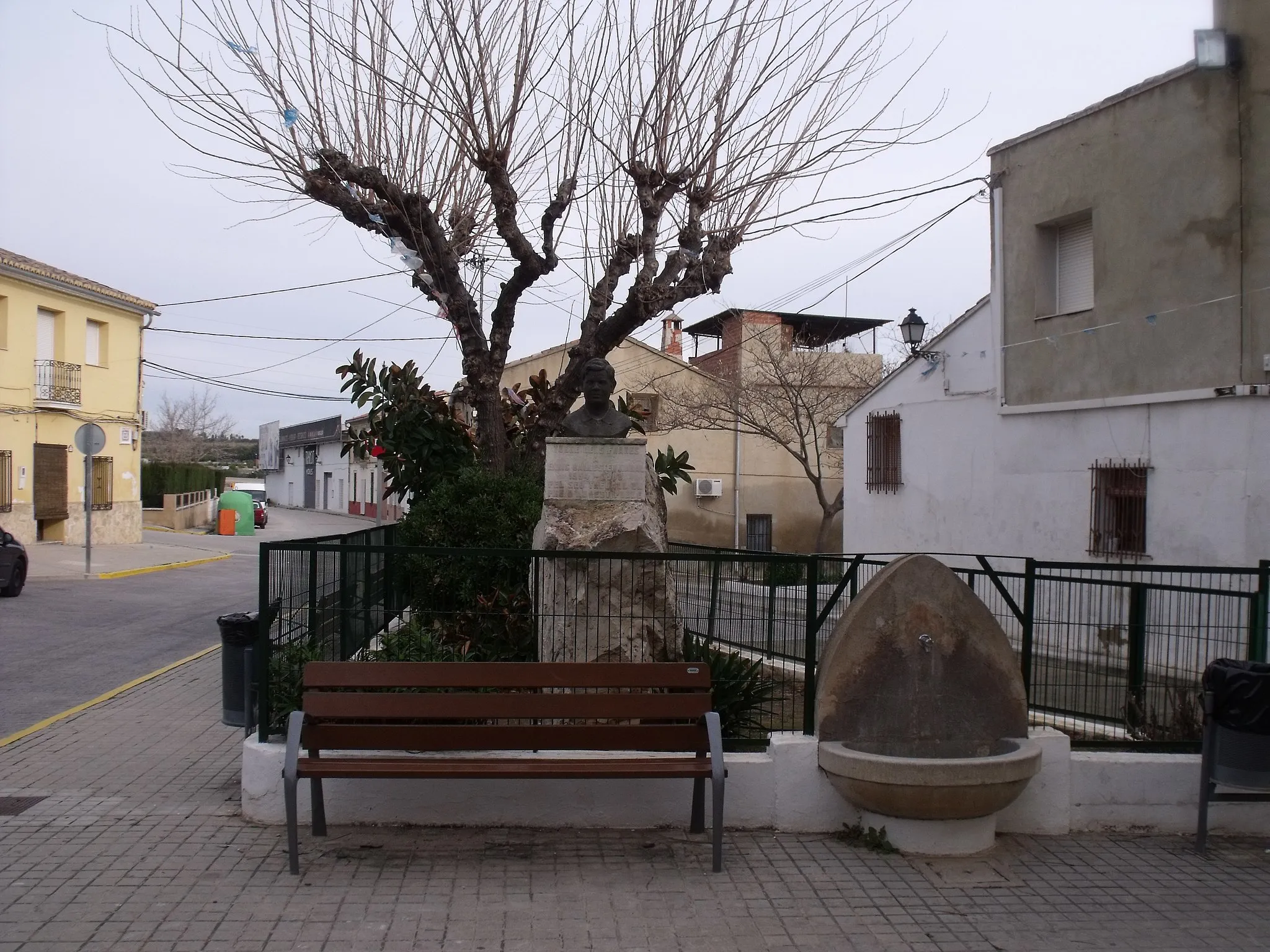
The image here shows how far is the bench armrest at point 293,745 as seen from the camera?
4.77 metres

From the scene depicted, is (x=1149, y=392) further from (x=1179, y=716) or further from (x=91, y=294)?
(x=91, y=294)

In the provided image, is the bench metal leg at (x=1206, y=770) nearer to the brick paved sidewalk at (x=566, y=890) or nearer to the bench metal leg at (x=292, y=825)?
the brick paved sidewalk at (x=566, y=890)

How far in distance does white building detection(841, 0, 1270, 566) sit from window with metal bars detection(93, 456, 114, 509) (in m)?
23.2

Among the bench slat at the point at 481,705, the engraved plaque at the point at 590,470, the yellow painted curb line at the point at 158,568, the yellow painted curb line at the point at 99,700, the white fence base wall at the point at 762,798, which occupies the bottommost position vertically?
the yellow painted curb line at the point at 158,568

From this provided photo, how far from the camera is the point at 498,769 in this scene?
16.0 feet

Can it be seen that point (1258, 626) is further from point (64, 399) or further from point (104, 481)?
point (104, 481)

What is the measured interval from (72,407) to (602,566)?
2610 centimetres

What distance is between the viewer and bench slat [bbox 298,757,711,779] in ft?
15.9

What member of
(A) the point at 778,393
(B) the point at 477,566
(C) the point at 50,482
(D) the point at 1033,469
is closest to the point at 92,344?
(C) the point at 50,482

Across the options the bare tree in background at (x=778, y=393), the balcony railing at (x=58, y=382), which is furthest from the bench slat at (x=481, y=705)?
the balcony railing at (x=58, y=382)

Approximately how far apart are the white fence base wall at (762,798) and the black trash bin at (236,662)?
877mm

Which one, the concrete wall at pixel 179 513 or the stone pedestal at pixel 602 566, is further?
the concrete wall at pixel 179 513

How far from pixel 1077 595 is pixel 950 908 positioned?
7.71 ft

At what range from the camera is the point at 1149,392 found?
475 inches
